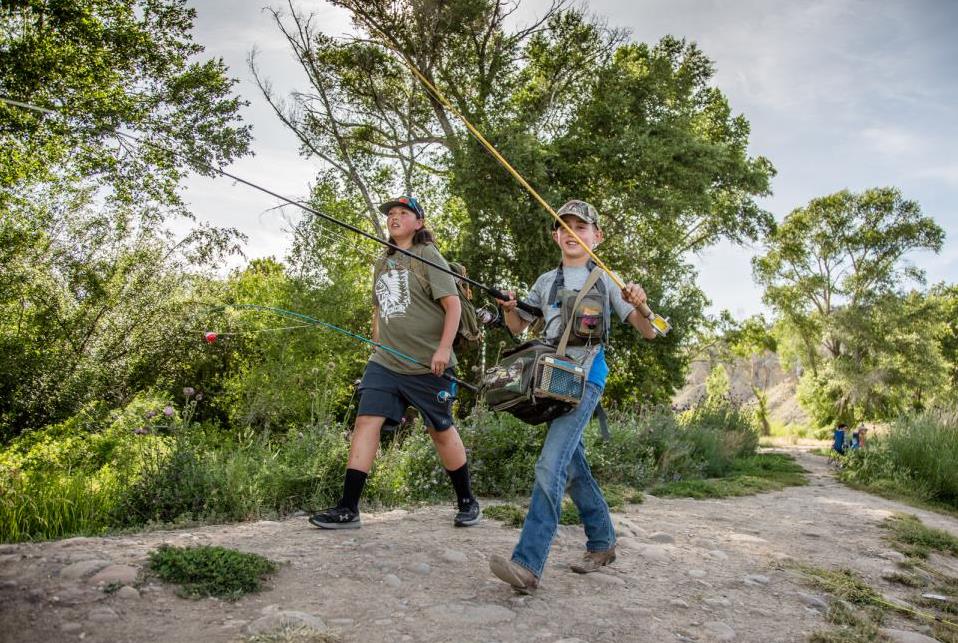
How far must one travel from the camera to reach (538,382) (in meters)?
3.24

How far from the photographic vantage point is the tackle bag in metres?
3.26

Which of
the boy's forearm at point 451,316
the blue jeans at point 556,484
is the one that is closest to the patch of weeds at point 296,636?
the blue jeans at point 556,484

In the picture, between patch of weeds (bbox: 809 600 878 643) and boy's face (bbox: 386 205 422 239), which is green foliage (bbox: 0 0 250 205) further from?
patch of weeds (bbox: 809 600 878 643)

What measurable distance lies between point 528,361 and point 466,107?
17.4 m

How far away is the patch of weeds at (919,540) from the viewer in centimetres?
515

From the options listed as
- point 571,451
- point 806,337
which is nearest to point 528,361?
point 571,451

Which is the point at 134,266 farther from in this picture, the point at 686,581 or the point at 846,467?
the point at 846,467

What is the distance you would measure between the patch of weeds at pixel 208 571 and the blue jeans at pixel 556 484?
1.29 meters

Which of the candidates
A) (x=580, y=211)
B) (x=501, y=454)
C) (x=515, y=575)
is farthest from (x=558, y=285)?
(x=501, y=454)

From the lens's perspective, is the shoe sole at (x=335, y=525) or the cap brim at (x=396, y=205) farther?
the cap brim at (x=396, y=205)

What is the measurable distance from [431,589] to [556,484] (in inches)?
32.4

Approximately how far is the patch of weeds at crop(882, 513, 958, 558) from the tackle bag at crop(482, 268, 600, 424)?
361 centimetres

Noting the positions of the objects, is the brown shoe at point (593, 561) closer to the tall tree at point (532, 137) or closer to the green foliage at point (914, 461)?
the green foliage at point (914, 461)

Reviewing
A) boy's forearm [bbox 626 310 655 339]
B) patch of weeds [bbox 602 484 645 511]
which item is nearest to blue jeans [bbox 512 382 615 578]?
boy's forearm [bbox 626 310 655 339]
